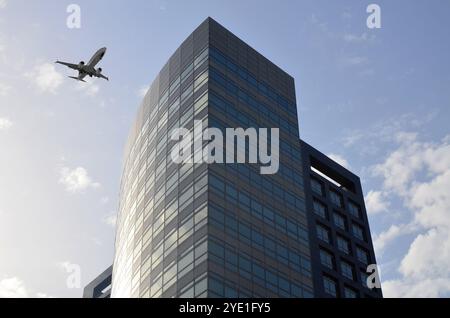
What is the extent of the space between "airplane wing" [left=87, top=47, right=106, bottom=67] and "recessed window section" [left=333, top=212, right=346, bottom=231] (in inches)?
1613

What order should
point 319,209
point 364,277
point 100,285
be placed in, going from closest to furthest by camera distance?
1. point 364,277
2. point 319,209
3. point 100,285

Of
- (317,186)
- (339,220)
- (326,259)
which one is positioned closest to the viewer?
(326,259)

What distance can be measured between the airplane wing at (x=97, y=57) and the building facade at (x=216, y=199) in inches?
334

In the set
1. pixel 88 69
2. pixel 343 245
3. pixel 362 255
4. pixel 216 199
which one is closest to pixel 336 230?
pixel 343 245

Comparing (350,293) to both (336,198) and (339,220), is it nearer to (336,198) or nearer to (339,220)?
(339,220)

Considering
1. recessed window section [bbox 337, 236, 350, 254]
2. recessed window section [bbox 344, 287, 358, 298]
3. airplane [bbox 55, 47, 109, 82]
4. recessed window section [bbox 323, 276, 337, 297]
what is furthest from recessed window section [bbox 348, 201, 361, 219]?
airplane [bbox 55, 47, 109, 82]

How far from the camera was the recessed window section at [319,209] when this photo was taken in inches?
3983

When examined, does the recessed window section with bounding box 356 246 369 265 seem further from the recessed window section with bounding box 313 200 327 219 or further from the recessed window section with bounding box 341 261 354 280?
the recessed window section with bounding box 313 200 327 219

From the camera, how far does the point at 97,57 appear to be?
9744cm

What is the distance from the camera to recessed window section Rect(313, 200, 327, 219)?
10116cm

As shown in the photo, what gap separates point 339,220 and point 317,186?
603 cm

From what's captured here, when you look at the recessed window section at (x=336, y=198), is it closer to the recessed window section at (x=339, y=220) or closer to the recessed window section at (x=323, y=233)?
the recessed window section at (x=339, y=220)
